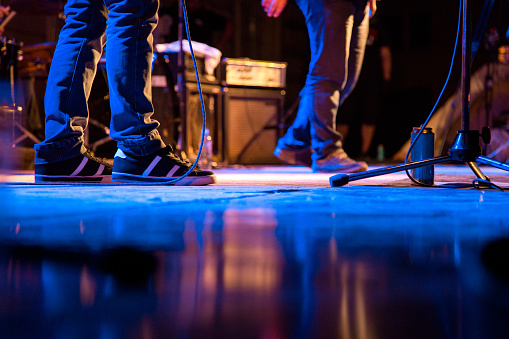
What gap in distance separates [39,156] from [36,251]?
3.98 ft

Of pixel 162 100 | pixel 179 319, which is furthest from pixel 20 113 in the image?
pixel 179 319

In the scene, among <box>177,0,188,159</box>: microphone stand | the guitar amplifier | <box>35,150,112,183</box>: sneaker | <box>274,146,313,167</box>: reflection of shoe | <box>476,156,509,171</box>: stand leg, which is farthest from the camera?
the guitar amplifier

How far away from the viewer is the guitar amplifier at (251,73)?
4.11 metres

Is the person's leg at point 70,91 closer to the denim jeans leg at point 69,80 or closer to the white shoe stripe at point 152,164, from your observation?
the denim jeans leg at point 69,80

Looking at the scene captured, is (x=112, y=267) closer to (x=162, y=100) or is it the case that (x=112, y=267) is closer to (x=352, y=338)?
(x=352, y=338)

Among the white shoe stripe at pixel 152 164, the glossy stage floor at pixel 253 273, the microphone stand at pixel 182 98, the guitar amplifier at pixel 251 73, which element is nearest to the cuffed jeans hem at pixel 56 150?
the white shoe stripe at pixel 152 164

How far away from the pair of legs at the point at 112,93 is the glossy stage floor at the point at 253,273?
0.70 metres

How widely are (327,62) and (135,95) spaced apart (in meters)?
1.13

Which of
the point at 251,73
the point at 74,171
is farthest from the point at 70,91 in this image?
the point at 251,73

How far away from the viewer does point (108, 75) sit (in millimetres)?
1684

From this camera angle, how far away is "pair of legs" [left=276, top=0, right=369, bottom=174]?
8.12 feet

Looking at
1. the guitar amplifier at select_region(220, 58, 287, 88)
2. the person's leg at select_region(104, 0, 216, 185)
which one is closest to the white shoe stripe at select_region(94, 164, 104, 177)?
the person's leg at select_region(104, 0, 216, 185)

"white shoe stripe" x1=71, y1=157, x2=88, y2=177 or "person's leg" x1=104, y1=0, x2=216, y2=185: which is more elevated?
"person's leg" x1=104, y1=0, x2=216, y2=185

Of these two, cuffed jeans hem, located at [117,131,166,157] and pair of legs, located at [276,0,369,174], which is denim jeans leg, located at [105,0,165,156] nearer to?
cuffed jeans hem, located at [117,131,166,157]
